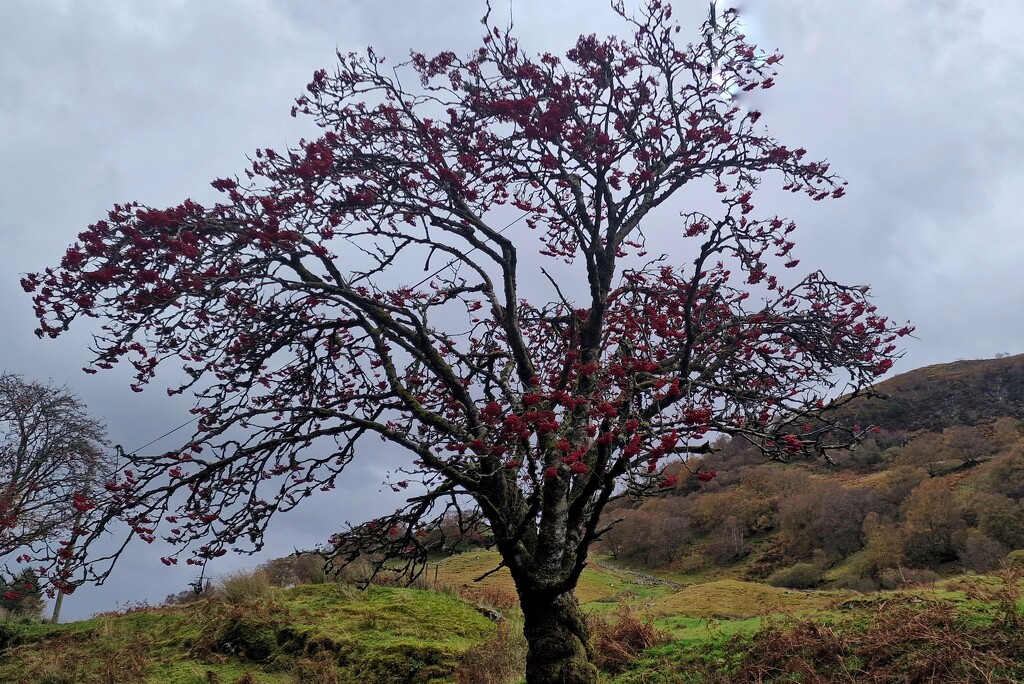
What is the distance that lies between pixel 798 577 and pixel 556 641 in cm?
2900

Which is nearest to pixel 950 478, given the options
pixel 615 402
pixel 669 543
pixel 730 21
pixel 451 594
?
pixel 669 543

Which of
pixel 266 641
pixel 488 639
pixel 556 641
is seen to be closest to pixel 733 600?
pixel 488 639

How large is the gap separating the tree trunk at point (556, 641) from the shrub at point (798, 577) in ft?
91.4

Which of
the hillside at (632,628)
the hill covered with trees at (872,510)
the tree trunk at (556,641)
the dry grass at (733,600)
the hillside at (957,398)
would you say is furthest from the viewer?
the hillside at (957,398)

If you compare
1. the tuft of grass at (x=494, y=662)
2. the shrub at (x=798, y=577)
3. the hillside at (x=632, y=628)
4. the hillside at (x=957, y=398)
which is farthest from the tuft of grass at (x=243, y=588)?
the hillside at (x=957, y=398)

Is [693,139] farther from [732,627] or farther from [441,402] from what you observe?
[732,627]

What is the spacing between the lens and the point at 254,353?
23.3 feet

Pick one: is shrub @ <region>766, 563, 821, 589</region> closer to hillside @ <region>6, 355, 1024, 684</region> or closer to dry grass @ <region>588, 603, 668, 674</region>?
hillside @ <region>6, 355, 1024, 684</region>

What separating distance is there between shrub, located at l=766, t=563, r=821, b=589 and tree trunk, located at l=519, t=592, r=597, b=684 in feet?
91.4

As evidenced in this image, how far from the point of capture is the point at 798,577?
30.1 metres

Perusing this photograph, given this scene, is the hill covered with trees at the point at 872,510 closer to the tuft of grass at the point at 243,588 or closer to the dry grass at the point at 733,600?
the dry grass at the point at 733,600

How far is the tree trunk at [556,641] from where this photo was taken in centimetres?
597

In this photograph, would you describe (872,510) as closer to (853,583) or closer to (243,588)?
(853,583)

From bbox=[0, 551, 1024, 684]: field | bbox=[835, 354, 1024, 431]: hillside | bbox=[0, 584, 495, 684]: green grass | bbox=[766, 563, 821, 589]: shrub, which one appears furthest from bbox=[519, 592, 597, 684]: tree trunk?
bbox=[835, 354, 1024, 431]: hillside
